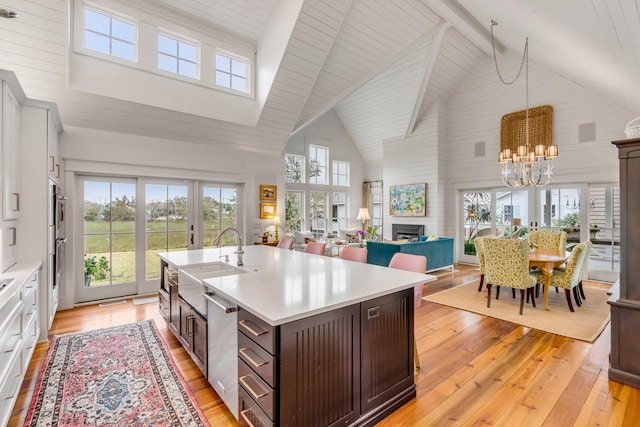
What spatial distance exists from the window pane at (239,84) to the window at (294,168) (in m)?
3.18

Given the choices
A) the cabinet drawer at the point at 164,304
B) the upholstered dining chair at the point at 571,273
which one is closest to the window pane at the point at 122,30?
the cabinet drawer at the point at 164,304

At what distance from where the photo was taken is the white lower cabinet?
5.55 ft

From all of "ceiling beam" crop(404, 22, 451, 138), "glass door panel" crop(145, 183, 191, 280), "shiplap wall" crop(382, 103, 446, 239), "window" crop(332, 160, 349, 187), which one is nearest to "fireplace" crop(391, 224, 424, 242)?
"shiplap wall" crop(382, 103, 446, 239)

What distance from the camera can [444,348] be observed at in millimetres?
2893

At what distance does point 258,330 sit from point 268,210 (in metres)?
4.80

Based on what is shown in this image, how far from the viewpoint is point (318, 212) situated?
354 inches

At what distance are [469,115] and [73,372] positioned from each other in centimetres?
840

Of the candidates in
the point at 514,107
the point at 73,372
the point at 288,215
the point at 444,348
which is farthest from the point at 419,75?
the point at 73,372

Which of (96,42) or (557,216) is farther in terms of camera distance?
(557,216)

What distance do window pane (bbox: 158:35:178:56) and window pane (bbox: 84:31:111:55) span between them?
0.64 m

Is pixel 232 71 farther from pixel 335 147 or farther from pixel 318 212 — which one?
pixel 318 212

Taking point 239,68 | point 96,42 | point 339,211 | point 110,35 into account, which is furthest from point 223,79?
point 339,211

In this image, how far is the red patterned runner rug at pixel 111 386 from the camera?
6.37 feet

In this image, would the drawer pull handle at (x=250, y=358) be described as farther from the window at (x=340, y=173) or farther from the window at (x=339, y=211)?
the window at (x=340, y=173)
